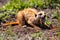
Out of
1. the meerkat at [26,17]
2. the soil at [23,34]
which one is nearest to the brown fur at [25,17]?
the meerkat at [26,17]

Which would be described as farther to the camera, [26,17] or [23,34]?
[26,17]

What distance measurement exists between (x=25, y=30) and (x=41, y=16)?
51cm

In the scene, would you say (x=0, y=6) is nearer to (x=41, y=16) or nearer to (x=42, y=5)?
(x=42, y=5)

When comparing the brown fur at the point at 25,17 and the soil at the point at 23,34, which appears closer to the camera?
the soil at the point at 23,34

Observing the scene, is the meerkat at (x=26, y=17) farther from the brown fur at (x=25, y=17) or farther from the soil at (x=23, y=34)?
the soil at (x=23, y=34)

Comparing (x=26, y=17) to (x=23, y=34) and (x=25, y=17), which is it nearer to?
(x=25, y=17)

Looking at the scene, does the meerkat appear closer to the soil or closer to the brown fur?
the brown fur

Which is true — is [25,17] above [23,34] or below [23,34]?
above

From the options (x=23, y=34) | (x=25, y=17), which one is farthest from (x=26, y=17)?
(x=23, y=34)

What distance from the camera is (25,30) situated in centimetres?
698

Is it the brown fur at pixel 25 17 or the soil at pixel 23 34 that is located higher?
the brown fur at pixel 25 17

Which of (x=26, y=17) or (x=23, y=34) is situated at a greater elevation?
(x=26, y=17)

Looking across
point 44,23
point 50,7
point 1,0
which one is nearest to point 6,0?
point 1,0

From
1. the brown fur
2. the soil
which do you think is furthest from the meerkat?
the soil
